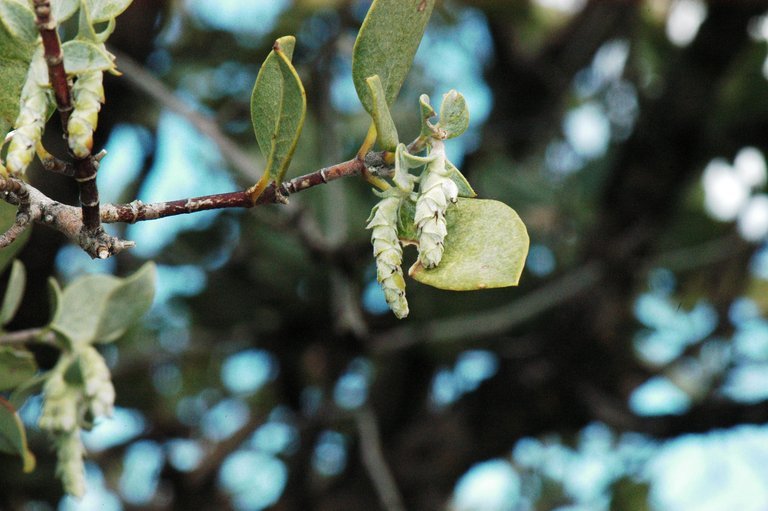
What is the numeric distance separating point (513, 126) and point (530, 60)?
0.56 feet

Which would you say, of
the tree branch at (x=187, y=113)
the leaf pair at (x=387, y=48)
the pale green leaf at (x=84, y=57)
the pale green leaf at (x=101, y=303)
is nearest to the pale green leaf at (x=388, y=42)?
the leaf pair at (x=387, y=48)

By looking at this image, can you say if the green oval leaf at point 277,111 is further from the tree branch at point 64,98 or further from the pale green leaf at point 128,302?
the pale green leaf at point 128,302

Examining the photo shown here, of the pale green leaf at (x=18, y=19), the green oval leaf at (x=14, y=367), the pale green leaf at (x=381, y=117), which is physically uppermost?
the pale green leaf at (x=18, y=19)

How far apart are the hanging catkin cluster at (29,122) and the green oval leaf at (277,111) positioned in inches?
4.8

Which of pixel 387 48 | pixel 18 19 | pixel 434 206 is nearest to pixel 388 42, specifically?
pixel 387 48

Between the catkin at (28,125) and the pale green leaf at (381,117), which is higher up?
the pale green leaf at (381,117)

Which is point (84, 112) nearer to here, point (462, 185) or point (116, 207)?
point (116, 207)

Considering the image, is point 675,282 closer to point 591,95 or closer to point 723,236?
point 723,236

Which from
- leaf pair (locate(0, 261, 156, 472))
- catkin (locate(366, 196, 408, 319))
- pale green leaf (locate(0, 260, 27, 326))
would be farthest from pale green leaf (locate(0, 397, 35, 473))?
catkin (locate(366, 196, 408, 319))

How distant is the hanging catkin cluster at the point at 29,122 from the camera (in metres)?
0.46

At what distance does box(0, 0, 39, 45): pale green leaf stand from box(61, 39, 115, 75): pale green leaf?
0.03 meters

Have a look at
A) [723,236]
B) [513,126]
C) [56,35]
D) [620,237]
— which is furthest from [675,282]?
[56,35]

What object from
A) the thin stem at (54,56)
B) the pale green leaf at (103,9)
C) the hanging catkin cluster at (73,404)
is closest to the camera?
the thin stem at (54,56)

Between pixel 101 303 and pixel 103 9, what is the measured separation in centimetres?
33
